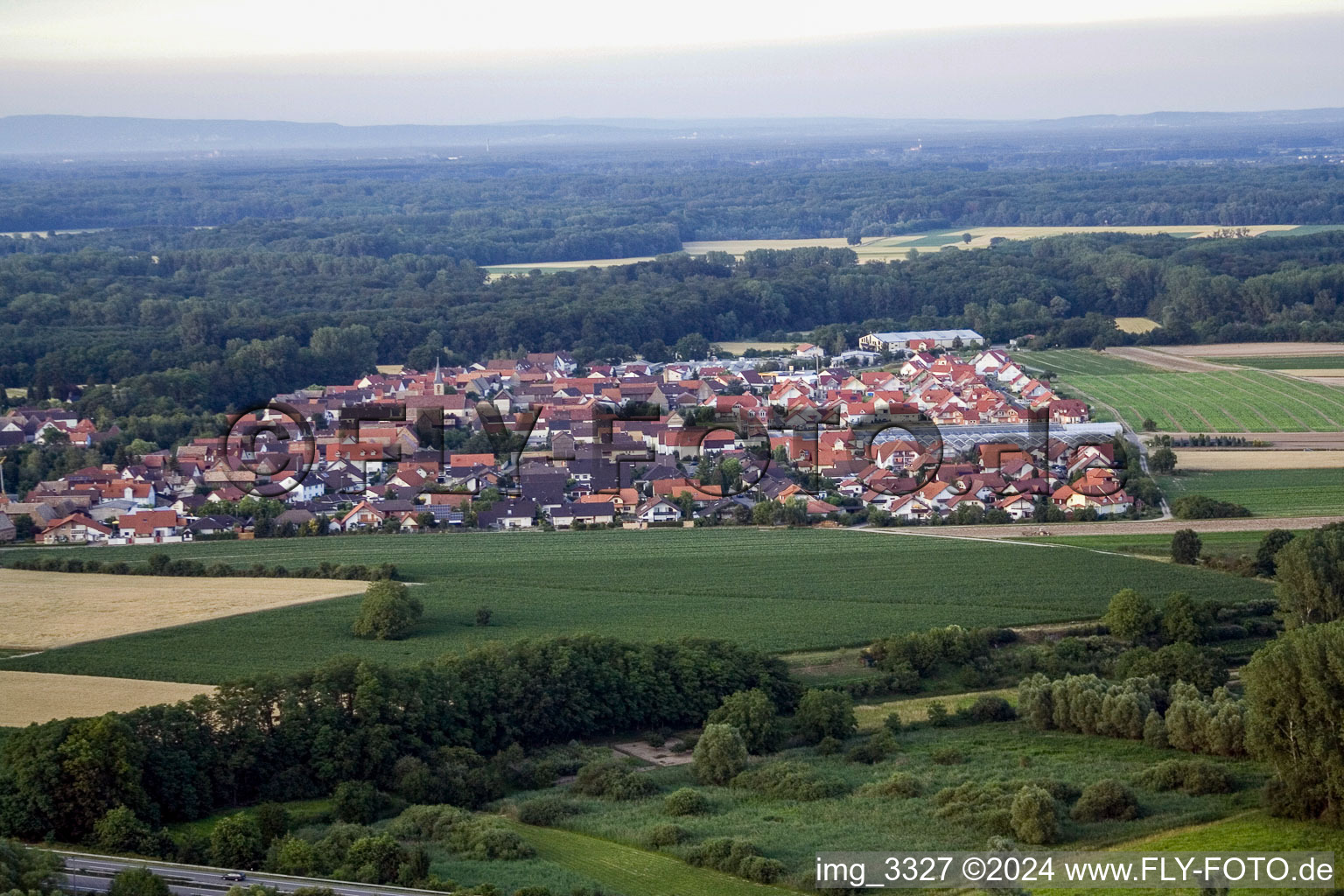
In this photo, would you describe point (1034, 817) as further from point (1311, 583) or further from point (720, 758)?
point (1311, 583)

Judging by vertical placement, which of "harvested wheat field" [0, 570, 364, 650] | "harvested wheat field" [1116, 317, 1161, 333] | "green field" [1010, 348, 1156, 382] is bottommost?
"harvested wheat field" [0, 570, 364, 650]

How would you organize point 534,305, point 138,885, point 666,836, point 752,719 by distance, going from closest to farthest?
point 138,885 → point 666,836 → point 752,719 → point 534,305

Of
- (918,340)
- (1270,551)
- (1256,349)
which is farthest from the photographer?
(918,340)

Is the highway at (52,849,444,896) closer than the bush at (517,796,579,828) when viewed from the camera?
Yes

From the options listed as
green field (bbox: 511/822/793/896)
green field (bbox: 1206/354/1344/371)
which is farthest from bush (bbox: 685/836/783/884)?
green field (bbox: 1206/354/1344/371)

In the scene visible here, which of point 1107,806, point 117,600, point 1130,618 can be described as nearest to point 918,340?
point 1130,618

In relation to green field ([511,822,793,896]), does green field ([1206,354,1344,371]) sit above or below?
above

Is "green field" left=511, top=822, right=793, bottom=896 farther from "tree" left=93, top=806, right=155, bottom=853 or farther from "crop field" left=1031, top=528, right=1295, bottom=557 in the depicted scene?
"crop field" left=1031, top=528, right=1295, bottom=557
